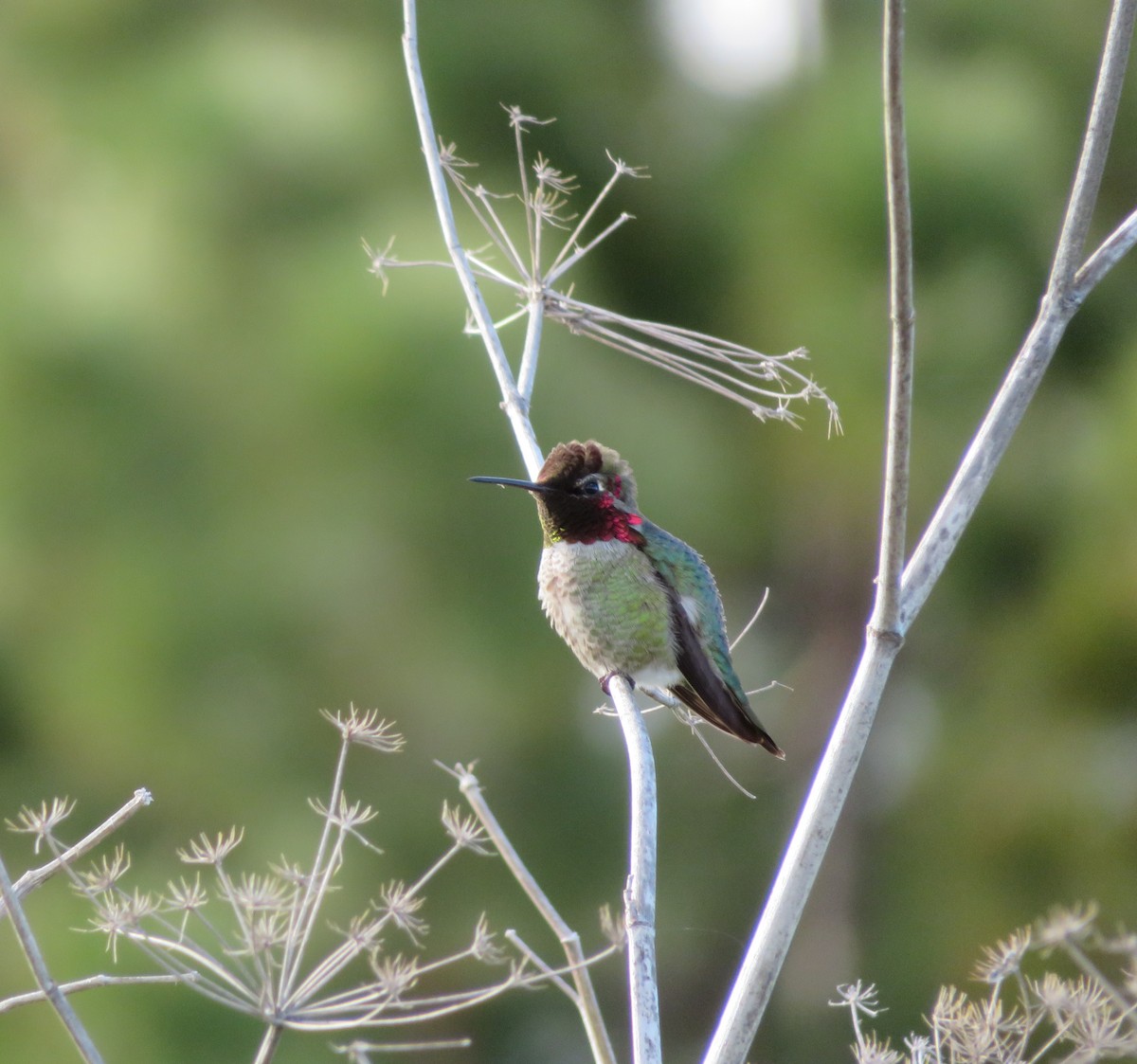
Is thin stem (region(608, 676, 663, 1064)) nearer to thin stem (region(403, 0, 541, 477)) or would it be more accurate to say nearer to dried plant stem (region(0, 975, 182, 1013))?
dried plant stem (region(0, 975, 182, 1013))

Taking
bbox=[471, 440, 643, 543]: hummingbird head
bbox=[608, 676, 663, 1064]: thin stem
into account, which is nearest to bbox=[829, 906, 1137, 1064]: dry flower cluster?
bbox=[608, 676, 663, 1064]: thin stem

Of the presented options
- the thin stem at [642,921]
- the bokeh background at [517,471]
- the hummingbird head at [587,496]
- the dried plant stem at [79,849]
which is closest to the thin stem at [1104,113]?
the thin stem at [642,921]

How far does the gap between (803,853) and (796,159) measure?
7.79 metres

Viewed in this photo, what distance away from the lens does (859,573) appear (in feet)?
29.5

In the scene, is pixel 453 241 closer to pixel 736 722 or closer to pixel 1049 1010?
pixel 736 722

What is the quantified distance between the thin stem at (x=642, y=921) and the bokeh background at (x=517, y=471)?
11.1 feet

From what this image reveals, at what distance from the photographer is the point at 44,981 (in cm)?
150

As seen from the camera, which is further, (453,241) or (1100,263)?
(453,241)

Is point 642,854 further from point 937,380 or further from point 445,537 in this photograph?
point 937,380

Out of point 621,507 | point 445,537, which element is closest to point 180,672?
point 445,537

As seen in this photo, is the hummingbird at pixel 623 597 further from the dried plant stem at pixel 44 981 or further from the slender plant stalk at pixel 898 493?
the dried plant stem at pixel 44 981

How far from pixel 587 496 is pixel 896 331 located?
2.09 meters

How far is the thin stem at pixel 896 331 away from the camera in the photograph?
1756mm

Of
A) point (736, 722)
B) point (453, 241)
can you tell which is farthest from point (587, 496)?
point (453, 241)
